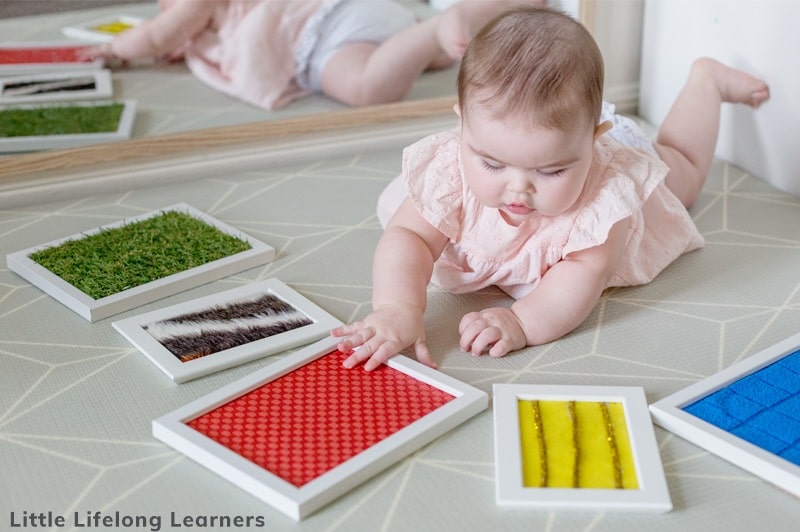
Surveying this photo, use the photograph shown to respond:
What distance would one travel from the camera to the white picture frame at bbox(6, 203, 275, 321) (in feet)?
4.42

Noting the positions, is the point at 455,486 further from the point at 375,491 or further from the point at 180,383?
the point at 180,383

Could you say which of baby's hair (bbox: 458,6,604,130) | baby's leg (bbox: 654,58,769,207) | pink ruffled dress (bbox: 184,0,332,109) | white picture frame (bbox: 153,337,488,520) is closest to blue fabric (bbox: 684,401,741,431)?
white picture frame (bbox: 153,337,488,520)

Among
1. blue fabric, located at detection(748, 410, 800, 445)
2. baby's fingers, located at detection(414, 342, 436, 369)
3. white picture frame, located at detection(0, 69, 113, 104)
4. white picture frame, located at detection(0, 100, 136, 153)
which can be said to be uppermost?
white picture frame, located at detection(0, 69, 113, 104)

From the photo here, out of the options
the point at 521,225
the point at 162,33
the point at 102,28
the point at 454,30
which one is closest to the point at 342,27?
the point at 454,30

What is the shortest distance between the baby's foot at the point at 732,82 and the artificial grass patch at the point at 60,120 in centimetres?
103

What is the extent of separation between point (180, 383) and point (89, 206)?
0.65 metres

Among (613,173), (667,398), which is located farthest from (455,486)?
(613,173)

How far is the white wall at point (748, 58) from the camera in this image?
Result: 1697 millimetres

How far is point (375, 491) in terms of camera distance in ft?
3.27

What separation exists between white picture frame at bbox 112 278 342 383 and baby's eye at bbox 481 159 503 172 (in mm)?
278

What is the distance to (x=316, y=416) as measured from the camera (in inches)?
43.1

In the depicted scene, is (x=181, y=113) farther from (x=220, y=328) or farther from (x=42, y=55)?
(x=220, y=328)

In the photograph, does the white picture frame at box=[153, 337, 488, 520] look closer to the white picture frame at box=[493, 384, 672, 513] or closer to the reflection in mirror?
the white picture frame at box=[493, 384, 672, 513]

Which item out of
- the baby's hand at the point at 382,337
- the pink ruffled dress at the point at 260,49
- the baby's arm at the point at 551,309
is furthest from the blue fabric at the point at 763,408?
the pink ruffled dress at the point at 260,49
